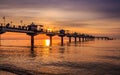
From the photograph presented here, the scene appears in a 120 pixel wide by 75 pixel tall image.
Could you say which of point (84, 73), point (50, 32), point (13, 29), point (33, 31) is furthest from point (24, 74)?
point (50, 32)

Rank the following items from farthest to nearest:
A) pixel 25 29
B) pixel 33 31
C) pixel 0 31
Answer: pixel 33 31 → pixel 25 29 → pixel 0 31

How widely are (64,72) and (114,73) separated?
257 inches

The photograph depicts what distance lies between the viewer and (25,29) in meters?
98.9

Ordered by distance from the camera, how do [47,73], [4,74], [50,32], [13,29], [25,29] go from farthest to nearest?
[50,32]
[25,29]
[13,29]
[47,73]
[4,74]

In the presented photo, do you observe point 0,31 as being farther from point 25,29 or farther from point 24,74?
point 24,74

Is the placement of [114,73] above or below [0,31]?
below

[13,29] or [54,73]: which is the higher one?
[13,29]

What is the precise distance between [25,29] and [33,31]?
952 cm

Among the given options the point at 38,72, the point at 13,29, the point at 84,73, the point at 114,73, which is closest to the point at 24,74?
the point at 38,72

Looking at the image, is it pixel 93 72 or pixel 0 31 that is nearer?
pixel 93 72

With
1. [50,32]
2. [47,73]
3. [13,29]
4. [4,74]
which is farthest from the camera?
[50,32]

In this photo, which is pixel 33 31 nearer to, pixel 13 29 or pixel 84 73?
pixel 13 29

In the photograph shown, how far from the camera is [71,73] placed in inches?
1261

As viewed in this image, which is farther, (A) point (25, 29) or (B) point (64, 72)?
(A) point (25, 29)
